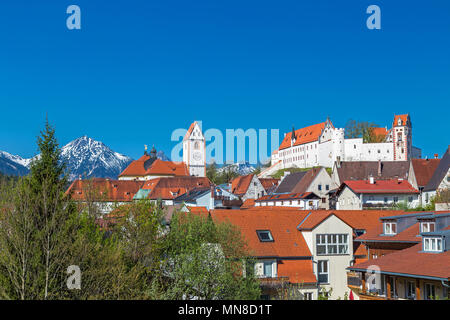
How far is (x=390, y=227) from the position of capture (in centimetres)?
3569

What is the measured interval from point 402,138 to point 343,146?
619 inches

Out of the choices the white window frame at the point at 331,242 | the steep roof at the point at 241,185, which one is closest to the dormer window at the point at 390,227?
the white window frame at the point at 331,242

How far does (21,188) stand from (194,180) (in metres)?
91.1

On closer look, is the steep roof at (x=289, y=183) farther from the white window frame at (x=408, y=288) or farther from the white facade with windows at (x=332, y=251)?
the white window frame at (x=408, y=288)

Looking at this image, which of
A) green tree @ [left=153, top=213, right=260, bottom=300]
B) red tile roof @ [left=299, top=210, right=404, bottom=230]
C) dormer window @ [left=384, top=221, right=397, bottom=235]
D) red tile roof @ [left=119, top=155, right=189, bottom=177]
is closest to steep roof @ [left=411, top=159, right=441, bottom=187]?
red tile roof @ [left=299, top=210, right=404, bottom=230]

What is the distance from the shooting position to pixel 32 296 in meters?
16.3

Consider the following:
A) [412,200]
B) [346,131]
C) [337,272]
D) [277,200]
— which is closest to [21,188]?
[337,272]

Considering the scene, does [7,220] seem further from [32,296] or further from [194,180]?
[194,180]

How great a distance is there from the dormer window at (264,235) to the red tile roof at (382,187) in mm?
37392

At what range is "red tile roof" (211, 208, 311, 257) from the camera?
3547cm

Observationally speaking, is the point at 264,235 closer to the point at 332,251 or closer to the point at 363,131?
the point at 332,251

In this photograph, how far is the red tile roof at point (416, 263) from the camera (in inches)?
954

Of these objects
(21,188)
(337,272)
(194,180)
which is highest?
(194,180)

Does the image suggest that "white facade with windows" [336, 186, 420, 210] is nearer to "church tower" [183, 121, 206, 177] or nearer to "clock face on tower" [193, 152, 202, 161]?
"church tower" [183, 121, 206, 177]
